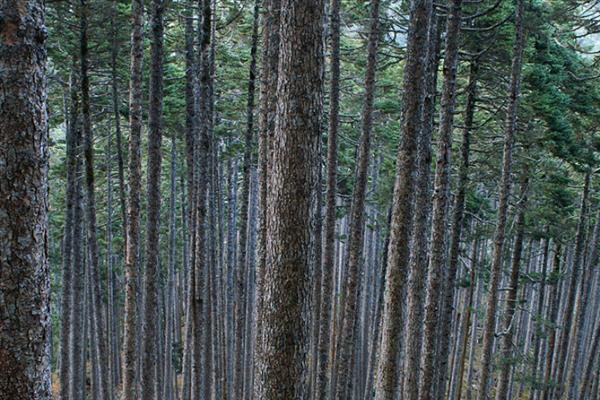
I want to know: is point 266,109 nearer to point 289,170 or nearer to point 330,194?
point 330,194

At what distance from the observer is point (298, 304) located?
4785 mm

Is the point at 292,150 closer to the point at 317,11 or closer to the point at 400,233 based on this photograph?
the point at 317,11

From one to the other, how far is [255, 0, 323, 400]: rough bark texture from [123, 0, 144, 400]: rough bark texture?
4271mm

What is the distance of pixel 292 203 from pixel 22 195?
2240 mm

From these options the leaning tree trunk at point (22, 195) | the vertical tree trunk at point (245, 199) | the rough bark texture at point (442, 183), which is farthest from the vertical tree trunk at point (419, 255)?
the leaning tree trunk at point (22, 195)

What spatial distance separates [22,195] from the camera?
9.96 ft

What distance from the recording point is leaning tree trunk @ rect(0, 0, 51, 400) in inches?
118

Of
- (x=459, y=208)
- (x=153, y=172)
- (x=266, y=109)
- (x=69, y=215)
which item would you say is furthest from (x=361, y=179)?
(x=69, y=215)

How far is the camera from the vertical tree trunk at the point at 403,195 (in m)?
7.03

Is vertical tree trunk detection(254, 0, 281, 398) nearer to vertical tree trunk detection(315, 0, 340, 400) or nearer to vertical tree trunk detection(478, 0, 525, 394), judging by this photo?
vertical tree trunk detection(315, 0, 340, 400)

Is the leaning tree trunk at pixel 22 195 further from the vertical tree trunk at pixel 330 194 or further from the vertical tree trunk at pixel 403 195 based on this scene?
the vertical tree trunk at pixel 330 194

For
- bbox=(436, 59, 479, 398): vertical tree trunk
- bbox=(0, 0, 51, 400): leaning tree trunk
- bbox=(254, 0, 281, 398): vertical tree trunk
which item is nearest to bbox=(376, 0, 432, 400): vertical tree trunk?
bbox=(254, 0, 281, 398): vertical tree trunk

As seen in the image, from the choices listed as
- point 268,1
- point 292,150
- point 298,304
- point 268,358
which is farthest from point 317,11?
point 268,1

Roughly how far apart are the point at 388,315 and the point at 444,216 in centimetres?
197
